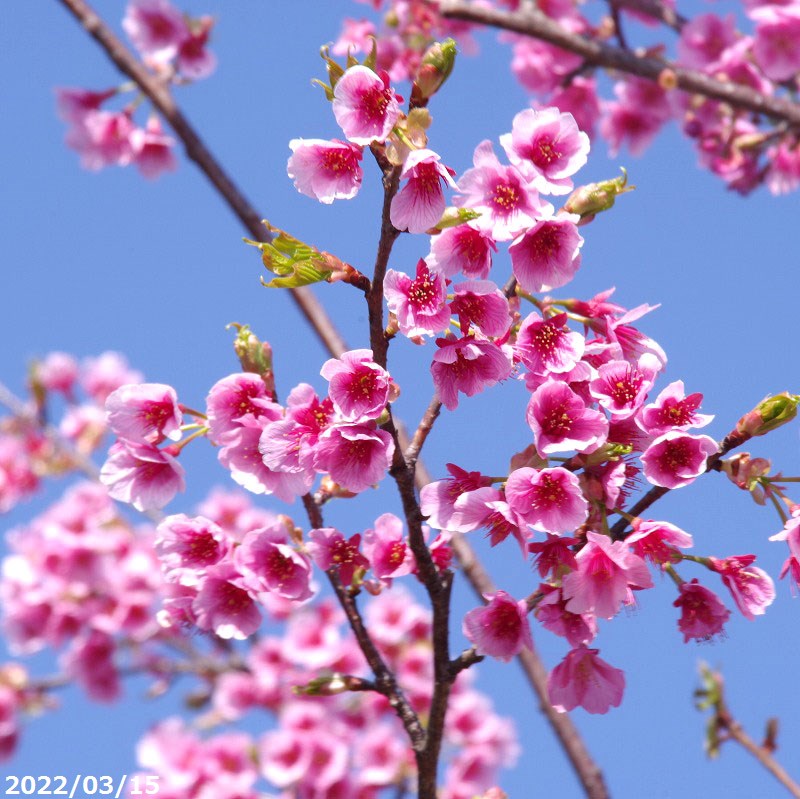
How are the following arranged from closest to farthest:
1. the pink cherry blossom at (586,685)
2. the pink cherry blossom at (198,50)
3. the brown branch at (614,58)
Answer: the pink cherry blossom at (586,685) < the brown branch at (614,58) < the pink cherry blossom at (198,50)

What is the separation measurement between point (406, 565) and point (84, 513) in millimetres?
4454

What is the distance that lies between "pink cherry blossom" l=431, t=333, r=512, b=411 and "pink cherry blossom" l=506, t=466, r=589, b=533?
0.55ft

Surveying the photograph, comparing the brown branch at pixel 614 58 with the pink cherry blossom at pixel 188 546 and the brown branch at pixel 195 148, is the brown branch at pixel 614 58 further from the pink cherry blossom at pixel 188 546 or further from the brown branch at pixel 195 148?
the pink cherry blossom at pixel 188 546

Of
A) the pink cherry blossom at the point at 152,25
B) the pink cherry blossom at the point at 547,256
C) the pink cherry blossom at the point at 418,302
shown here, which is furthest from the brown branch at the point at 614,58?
the pink cherry blossom at the point at 418,302

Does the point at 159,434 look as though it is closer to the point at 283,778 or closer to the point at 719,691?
the point at 719,691

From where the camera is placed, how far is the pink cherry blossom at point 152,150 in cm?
455

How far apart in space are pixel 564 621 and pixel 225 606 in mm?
666

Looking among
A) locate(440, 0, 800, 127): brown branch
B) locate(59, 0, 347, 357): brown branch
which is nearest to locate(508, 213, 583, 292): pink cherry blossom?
locate(59, 0, 347, 357): brown branch

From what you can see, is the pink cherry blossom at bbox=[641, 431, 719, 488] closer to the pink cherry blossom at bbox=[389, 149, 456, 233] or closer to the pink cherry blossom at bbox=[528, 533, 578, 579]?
the pink cherry blossom at bbox=[528, 533, 578, 579]

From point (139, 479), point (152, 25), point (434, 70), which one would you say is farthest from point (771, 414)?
point (152, 25)

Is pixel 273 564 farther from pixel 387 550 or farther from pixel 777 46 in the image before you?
pixel 777 46

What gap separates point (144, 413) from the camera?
5.86 feet

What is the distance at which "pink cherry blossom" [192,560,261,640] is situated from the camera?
174 centimetres

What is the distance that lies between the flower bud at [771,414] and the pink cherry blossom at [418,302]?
0.57 metres
